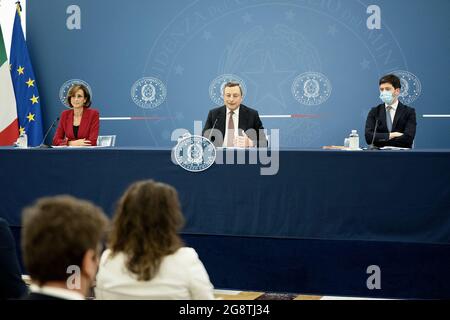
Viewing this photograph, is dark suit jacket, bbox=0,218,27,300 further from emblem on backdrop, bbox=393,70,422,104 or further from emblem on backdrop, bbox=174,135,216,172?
emblem on backdrop, bbox=393,70,422,104

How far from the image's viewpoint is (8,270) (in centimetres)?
198

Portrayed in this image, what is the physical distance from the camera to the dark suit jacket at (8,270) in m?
1.97

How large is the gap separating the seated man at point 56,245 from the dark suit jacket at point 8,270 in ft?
2.98

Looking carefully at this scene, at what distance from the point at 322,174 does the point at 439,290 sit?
2.85ft

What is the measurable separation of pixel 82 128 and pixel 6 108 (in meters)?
2.11

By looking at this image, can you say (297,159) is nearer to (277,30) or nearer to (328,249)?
(328,249)

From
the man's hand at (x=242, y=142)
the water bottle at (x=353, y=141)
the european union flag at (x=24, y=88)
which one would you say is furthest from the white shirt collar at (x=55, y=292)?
the european union flag at (x=24, y=88)

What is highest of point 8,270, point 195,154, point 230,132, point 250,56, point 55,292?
point 250,56

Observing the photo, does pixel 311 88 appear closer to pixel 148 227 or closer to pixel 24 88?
pixel 24 88

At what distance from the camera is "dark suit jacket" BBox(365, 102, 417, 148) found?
388 centimetres

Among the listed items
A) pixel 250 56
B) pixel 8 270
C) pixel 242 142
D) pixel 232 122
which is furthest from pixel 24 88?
pixel 8 270

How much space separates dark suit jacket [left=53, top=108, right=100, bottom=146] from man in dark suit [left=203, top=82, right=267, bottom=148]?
0.85 m
